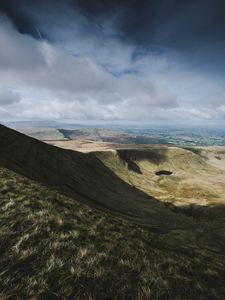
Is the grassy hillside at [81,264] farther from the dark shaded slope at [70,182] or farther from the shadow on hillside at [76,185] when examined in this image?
the dark shaded slope at [70,182]

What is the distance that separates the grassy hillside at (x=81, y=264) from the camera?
867cm

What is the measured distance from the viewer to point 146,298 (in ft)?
29.7

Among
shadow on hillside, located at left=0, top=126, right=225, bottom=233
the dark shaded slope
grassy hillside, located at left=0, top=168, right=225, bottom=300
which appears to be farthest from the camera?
the dark shaded slope

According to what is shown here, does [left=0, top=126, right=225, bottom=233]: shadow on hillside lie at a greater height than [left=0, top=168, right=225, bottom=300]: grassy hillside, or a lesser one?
lesser

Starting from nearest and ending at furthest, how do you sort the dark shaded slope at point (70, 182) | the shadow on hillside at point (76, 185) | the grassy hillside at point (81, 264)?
the grassy hillside at point (81, 264) < the shadow on hillside at point (76, 185) < the dark shaded slope at point (70, 182)

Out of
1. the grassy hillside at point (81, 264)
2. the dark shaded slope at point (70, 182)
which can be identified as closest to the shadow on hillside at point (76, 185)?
the dark shaded slope at point (70, 182)

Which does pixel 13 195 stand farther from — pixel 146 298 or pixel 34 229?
pixel 146 298

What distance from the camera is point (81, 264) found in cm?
1030

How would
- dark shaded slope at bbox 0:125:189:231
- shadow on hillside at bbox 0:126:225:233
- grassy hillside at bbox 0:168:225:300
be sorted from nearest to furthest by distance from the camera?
grassy hillside at bbox 0:168:225:300 → shadow on hillside at bbox 0:126:225:233 → dark shaded slope at bbox 0:125:189:231

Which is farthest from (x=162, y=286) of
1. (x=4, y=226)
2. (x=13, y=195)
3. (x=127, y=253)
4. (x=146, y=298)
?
(x=13, y=195)

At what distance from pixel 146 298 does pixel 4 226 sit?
372 inches

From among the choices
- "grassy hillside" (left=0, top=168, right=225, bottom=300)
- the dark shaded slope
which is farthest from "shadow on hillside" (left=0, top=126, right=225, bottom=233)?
"grassy hillside" (left=0, top=168, right=225, bottom=300)

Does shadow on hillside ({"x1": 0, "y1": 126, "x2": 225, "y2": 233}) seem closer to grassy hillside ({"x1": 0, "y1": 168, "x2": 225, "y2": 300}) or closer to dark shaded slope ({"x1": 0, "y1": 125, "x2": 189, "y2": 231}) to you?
dark shaded slope ({"x1": 0, "y1": 125, "x2": 189, "y2": 231})

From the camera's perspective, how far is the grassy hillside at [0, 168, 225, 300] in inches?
341
